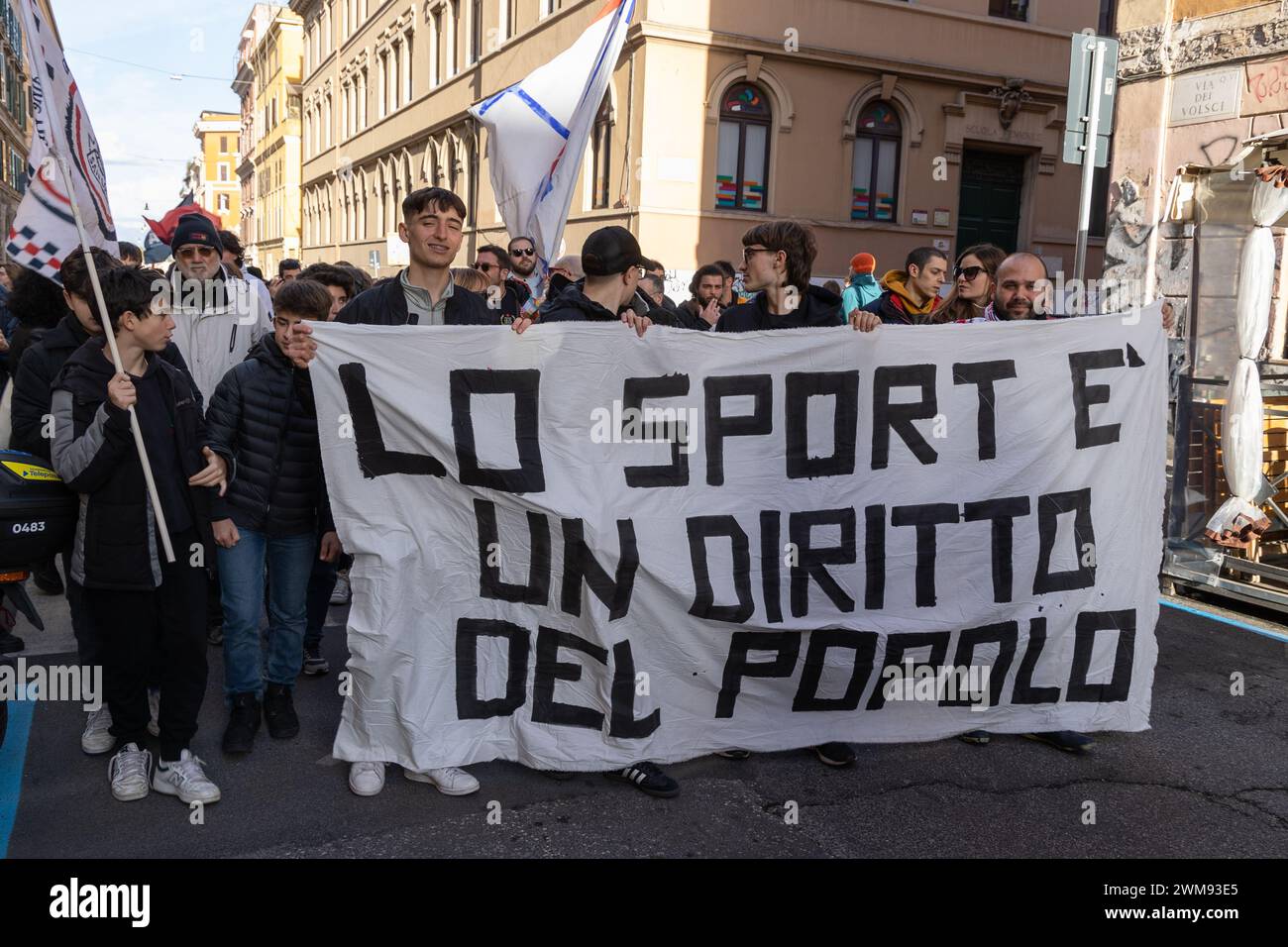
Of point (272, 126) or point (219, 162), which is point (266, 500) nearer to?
point (272, 126)

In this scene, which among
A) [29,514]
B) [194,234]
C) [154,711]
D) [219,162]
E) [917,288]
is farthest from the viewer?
[219,162]

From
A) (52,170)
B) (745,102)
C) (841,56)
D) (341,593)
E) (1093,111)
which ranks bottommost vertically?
(341,593)

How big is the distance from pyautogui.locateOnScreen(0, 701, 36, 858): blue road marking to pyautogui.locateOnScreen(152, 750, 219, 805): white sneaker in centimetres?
47

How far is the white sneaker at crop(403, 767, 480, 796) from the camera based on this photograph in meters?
3.81

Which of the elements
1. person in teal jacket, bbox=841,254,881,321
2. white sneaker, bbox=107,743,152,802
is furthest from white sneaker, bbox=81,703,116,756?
person in teal jacket, bbox=841,254,881,321

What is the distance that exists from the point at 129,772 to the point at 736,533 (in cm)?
244

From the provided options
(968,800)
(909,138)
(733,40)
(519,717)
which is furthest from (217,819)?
(909,138)

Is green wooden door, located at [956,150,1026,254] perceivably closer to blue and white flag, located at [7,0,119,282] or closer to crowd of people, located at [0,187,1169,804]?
crowd of people, located at [0,187,1169,804]

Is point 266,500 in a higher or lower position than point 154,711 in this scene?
higher

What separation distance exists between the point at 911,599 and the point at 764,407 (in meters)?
1.01

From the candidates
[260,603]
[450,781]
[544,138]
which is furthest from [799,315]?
[260,603]

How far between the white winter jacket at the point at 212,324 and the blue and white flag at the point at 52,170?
60.9 inches

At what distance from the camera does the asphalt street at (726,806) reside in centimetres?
349

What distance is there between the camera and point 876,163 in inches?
736
